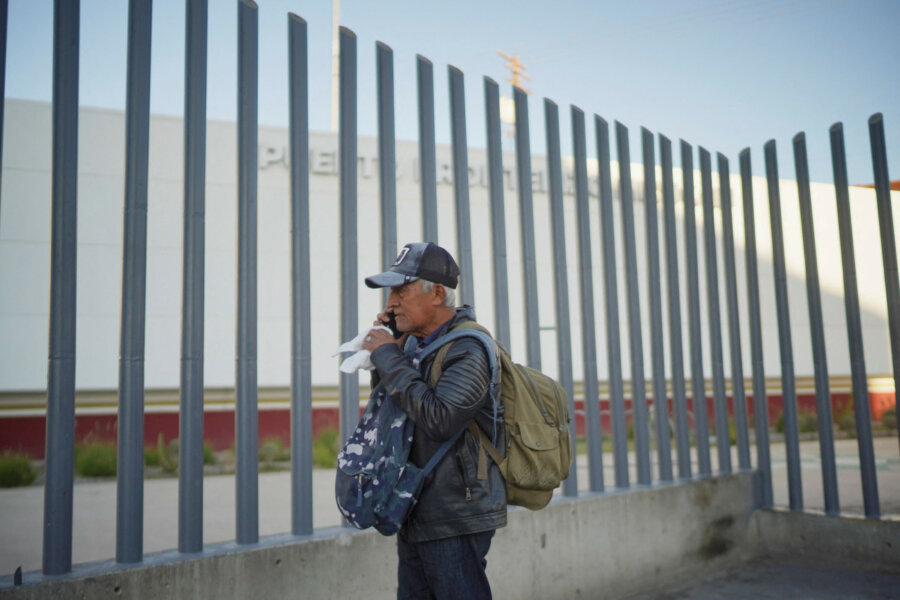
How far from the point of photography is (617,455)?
5125 millimetres

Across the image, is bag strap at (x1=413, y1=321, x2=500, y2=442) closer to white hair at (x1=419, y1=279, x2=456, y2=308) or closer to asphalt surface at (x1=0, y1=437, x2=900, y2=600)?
white hair at (x1=419, y1=279, x2=456, y2=308)

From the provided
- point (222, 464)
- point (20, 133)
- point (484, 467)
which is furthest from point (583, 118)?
point (20, 133)

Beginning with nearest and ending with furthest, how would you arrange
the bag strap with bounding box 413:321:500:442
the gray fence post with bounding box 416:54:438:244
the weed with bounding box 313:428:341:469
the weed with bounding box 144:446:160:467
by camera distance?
1. the bag strap with bounding box 413:321:500:442
2. the gray fence post with bounding box 416:54:438:244
3. the weed with bounding box 144:446:160:467
4. the weed with bounding box 313:428:341:469

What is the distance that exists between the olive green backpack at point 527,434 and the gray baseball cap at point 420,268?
18 cm

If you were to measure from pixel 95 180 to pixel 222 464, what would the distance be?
216 inches

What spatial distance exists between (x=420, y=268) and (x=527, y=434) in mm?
A: 604

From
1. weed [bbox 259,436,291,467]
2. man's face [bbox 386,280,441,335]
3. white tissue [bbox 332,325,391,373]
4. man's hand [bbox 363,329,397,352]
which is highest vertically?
man's face [bbox 386,280,441,335]

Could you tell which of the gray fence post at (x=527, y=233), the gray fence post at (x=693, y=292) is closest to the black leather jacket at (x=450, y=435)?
the gray fence post at (x=527, y=233)

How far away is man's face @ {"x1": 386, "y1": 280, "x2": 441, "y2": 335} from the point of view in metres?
2.31

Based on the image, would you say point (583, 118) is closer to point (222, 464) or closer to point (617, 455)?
point (617, 455)

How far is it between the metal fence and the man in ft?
5.06

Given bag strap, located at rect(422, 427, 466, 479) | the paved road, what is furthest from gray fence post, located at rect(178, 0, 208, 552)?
the paved road

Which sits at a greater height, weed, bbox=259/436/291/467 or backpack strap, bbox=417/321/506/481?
backpack strap, bbox=417/321/506/481

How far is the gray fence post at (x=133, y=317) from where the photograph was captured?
3.22m
